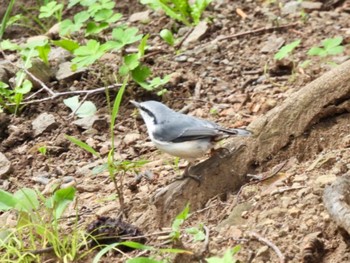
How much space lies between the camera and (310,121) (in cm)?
510

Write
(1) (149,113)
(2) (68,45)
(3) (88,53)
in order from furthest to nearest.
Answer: (2) (68,45) < (3) (88,53) < (1) (149,113)

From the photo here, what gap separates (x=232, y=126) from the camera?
585cm

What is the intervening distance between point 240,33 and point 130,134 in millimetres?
1617

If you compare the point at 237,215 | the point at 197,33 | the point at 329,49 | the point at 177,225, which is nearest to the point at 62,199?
the point at 177,225

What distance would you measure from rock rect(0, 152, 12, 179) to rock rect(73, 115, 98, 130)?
2.17 feet

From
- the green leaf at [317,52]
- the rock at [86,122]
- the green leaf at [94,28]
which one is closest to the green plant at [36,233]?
the rock at [86,122]

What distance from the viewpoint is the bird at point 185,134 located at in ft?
16.3

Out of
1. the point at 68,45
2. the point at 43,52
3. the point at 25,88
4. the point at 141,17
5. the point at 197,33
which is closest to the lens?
the point at 25,88

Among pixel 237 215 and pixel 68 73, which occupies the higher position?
pixel 237 215

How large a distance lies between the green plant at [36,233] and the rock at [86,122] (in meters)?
1.61

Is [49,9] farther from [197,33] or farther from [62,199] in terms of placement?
[62,199]

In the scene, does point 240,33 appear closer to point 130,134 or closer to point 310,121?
point 130,134

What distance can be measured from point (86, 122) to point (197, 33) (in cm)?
151

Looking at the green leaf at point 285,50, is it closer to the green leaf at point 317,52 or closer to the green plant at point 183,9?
the green leaf at point 317,52
